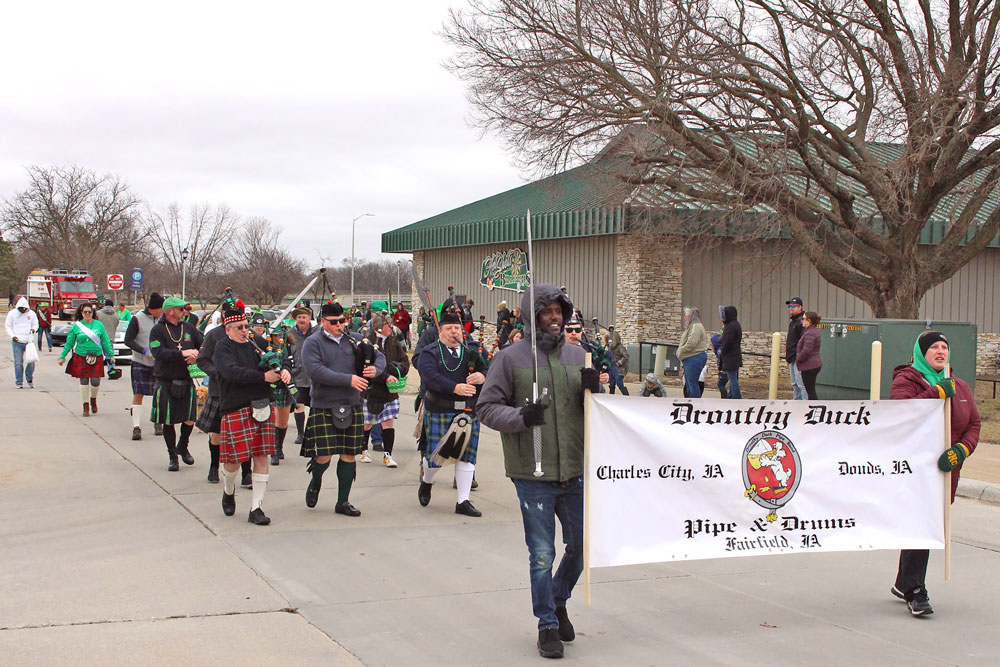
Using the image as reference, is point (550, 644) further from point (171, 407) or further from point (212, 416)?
point (171, 407)

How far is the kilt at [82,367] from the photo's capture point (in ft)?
48.8

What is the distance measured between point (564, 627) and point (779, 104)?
52.1 feet

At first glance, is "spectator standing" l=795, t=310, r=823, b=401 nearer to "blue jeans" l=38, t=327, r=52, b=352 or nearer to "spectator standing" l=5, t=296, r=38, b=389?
"spectator standing" l=5, t=296, r=38, b=389

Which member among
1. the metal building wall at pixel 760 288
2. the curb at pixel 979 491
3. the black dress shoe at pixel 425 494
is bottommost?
the curb at pixel 979 491

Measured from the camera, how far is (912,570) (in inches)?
237

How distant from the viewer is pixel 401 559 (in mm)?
7066

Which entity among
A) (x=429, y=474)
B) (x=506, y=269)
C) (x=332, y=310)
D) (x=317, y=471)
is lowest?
(x=429, y=474)

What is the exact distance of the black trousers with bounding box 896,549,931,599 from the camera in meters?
5.99

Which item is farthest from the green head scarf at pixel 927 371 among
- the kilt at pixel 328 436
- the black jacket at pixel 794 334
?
the black jacket at pixel 794 334

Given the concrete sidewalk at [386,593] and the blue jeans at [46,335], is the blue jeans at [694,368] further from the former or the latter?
the blue jeans at [46,335]

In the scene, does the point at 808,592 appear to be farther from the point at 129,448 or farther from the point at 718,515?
the point at 129,448

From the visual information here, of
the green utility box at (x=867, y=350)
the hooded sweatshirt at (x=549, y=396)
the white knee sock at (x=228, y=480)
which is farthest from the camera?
the green utility box at (x=867, y=350)

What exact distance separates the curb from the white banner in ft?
14.7

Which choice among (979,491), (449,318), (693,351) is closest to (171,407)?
(449,318)
